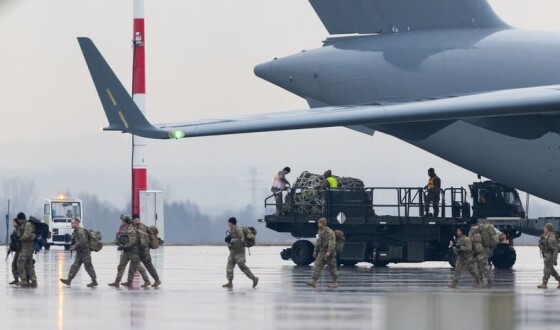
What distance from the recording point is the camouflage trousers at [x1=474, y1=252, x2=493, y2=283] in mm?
24594

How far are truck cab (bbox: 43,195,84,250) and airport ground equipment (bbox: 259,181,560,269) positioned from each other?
60.1ft

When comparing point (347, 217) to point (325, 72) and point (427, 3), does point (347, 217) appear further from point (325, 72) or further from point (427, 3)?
point (427, 3)

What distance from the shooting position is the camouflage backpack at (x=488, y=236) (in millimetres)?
25094

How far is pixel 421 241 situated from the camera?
31422 mm

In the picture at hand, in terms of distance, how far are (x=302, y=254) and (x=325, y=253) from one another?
8.95m

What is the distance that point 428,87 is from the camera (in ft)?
99.1

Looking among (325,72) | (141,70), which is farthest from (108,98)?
(141,70)

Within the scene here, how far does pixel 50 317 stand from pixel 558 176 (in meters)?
14.7

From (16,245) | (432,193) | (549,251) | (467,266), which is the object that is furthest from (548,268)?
(16,245)

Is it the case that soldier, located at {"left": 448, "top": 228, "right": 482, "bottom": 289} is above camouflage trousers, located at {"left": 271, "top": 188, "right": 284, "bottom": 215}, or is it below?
below

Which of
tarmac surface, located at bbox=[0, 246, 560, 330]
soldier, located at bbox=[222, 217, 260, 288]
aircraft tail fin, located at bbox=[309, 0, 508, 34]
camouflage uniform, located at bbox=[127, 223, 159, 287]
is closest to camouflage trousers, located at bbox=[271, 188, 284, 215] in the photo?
tarmac surface, located at bbox=[0, 246, 560, 330]

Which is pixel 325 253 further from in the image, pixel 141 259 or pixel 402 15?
pixel 402 15

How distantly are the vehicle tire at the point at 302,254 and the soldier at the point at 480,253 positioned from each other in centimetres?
839

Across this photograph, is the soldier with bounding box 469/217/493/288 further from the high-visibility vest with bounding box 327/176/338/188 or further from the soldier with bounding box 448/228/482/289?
the high-visibility vest with bounding box 327/176/338/188
